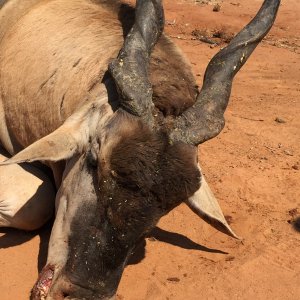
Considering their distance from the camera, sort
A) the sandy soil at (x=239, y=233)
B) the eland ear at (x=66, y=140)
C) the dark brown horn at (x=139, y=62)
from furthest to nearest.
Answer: the sandy soil at (x=239, y=233), the dark brown horn at (x=139, y=62), the eland ear at (x=66, y=140)

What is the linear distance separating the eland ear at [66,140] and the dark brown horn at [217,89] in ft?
2.18

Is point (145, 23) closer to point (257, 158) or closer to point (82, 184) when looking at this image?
point (82, 184)

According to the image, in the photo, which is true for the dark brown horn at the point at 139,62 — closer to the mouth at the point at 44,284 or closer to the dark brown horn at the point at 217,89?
the dark brown horn at the point at 217,89

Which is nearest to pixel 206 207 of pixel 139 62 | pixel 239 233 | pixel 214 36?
pixel 239 233

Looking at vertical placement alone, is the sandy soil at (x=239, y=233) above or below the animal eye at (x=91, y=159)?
below

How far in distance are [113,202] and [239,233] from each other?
2.38m

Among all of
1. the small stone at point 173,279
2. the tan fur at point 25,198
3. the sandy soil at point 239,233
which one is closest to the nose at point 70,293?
the sandy soil at point 239,233

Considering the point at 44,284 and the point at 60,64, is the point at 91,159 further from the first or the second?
the point at 60,64

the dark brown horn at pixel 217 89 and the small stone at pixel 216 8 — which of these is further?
the small stone at pixel 216 8

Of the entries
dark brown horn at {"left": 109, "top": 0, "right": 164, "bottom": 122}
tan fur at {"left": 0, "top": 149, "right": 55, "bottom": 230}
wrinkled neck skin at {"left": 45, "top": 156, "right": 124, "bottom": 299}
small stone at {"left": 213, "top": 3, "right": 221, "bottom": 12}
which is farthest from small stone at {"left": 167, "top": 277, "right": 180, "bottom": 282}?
small stone at {"left": 213, "top": 3, "right": 221, "bottom": 12}

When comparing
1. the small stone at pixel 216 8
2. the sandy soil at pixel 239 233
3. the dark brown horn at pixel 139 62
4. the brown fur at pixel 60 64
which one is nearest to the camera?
the dark brown horn at pixel 139 62

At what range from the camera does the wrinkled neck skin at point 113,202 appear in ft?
13.2

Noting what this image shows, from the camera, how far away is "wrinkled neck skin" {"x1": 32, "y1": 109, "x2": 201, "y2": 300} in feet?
13.2

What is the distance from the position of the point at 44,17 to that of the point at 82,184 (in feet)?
7.18
